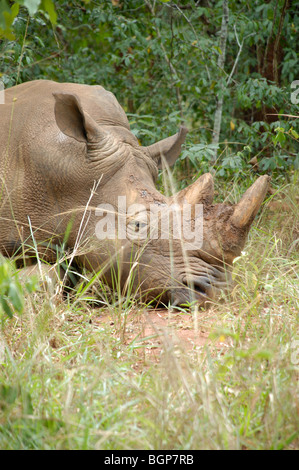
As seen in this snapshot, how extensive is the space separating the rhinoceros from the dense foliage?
147 cm

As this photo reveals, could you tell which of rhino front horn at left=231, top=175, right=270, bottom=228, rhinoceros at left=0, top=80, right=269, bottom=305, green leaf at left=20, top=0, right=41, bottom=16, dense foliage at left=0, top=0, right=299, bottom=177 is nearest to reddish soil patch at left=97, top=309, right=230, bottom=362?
rhinoceros at left=0, top=80, right=269, bottom=305

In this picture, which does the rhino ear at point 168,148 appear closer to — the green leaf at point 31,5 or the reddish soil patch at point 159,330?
the reddish soil patch at point 159,330

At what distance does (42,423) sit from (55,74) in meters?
5.89

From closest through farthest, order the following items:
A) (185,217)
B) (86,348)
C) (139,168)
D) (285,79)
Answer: (86,348), (185,217), (139,168), (285,79)

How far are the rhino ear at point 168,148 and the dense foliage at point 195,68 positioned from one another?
24.6 inches

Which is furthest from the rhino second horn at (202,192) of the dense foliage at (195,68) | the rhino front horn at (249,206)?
the dense foliage at (195,68)

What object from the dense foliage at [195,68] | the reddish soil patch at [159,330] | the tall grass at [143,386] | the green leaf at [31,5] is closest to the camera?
the tall grass at [143,386]

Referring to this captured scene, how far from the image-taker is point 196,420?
7.83 ft

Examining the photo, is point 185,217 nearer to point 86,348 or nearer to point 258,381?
point 86,348

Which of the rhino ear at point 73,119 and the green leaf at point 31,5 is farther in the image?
the rhino ear at point 73,119

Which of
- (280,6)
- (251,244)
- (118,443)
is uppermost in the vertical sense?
(280,6)

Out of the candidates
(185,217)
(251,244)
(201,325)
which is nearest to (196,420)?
(201,325)

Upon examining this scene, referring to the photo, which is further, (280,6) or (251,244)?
(280,6)

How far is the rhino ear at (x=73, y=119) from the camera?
4.23 meters
